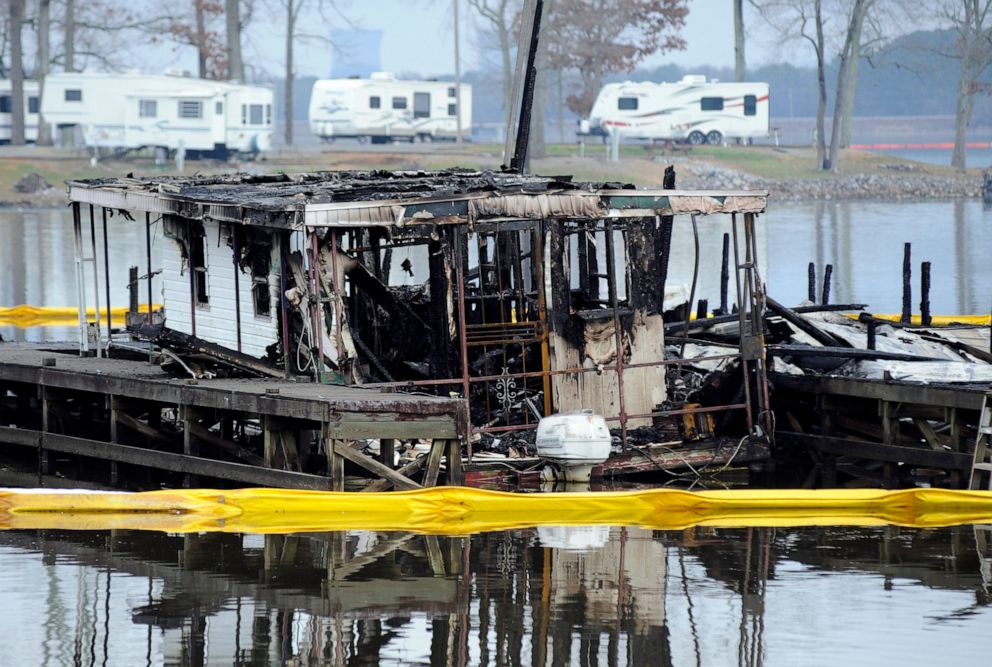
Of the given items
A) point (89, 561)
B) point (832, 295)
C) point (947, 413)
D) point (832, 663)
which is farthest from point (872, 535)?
point (832, 295)

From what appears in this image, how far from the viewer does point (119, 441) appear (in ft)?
63.8

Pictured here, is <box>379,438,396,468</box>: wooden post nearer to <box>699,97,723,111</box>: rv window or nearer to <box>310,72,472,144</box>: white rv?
<box>310,72,472,144</box>: white rv

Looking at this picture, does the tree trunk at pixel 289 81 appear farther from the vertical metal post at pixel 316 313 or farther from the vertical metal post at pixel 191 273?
the vertical metal post at pixel 316 313

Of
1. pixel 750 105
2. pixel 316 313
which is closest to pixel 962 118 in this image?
pixel 750 105

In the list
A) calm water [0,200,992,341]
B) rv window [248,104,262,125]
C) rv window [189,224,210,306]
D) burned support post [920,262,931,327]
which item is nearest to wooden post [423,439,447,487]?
rv window [189,224,210,306]

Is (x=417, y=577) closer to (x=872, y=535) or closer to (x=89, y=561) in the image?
(x=89, y=561)

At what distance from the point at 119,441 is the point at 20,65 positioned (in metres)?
52.3

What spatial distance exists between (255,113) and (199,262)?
46.6 meters

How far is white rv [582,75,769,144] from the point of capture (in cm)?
7356

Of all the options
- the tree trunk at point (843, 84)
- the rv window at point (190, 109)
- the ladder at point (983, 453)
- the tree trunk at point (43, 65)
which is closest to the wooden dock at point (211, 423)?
the ladder at point (983, 453)

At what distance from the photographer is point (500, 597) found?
13.9 metres

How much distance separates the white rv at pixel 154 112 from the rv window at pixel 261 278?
45222 millimetres

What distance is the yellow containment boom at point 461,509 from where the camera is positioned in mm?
16109

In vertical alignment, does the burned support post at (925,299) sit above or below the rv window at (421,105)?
below
